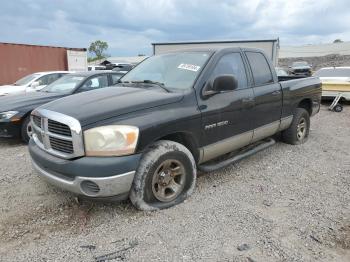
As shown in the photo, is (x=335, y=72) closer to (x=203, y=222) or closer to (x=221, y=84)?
(x=221, y=84)

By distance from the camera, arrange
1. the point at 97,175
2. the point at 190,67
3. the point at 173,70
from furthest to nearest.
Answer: the point at 173,70 → the point at 190,67 → the point at 97,175

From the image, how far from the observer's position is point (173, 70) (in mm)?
4289

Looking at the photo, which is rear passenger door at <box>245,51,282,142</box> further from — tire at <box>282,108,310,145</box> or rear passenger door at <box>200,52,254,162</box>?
tire at <box>282,108,310,145</box>

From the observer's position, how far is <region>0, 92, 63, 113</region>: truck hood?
20.6 feet

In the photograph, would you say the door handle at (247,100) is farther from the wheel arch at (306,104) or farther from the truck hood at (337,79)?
the truck hood at (337,79)

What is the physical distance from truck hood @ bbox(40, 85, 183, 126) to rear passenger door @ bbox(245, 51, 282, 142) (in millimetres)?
1566

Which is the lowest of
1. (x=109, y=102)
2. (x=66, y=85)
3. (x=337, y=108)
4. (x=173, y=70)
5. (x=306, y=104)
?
(x=337, y=108)

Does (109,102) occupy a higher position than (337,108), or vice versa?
(109,102)

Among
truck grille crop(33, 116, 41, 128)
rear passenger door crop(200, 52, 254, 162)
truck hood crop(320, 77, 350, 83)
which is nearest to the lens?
truck grille crop(33, 116, 41, 128)

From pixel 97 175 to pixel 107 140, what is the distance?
34 centimetres

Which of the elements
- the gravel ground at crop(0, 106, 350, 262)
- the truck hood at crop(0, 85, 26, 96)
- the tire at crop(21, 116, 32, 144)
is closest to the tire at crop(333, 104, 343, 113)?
the gravel ground at crop(0, 106, 350, 262)

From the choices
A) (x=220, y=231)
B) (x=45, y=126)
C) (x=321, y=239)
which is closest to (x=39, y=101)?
(x=45, y=126)

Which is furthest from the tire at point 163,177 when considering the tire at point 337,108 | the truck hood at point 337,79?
the truck hood at point 337,79

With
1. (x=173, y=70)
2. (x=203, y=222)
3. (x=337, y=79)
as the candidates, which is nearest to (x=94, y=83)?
(x=173, y=70)
